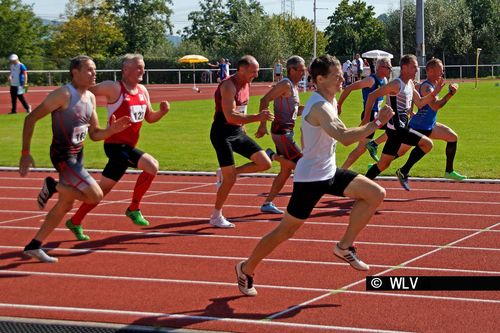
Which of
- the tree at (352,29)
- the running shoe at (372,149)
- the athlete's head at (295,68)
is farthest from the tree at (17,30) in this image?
Answer: the athlete's head at (295,68)

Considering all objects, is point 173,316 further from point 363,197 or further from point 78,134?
point 78,134

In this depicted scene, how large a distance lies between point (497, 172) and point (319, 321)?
897 cm

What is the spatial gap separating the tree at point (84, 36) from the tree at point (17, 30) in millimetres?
3601

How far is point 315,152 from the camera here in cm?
712

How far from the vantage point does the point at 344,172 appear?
7312 millimetres

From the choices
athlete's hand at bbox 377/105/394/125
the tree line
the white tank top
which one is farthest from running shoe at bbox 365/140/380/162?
the tree line

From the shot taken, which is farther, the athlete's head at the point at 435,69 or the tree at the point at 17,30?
the tree at the point at 17,30

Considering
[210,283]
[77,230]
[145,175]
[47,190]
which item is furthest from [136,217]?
[210,283]

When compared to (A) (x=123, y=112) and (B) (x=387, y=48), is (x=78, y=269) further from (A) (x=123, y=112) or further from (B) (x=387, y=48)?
(B) (x=387, y=48)

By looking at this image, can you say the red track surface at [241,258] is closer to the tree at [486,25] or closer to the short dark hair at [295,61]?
the short dark hair at [295,61]

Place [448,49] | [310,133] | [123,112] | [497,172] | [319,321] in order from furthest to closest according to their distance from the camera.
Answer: [448,49], [497,172], [123,112], [310,133], [319,321]

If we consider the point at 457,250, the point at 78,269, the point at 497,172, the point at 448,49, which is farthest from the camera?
the point at 448,49

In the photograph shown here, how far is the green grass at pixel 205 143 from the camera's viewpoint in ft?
52.6

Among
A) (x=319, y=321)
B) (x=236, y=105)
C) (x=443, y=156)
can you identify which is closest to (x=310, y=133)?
(x=319, y=321)
